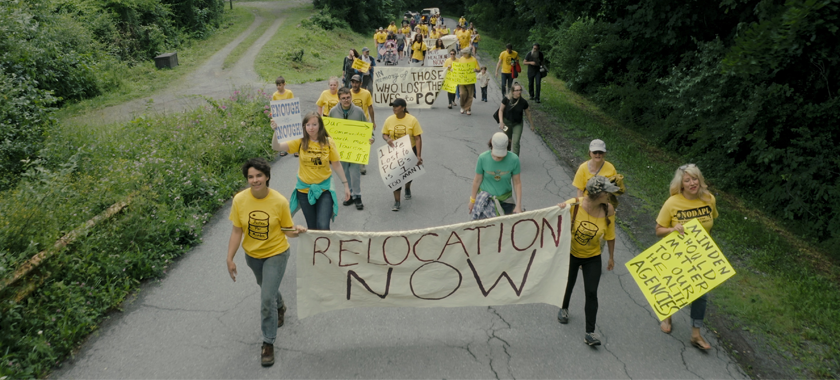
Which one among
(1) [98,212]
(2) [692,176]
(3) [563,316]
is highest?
(2) [692,176]

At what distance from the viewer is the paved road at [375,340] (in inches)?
187

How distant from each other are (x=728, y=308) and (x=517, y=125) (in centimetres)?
506

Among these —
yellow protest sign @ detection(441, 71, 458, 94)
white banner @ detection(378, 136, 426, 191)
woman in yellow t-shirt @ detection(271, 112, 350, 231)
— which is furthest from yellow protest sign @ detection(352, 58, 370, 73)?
woman in yellow t-shirt @ detection(271, 112, 350, 231)

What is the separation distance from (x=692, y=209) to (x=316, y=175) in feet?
13.0

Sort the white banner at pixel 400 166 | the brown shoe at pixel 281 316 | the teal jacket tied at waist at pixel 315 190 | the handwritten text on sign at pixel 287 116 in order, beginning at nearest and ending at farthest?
the brown shoe at pixel 281 316 < the teal jacket tied at waist at pixel 315 190 < the white banner at pixel 400 166 < the handwritten text on sign at pixel 287 116

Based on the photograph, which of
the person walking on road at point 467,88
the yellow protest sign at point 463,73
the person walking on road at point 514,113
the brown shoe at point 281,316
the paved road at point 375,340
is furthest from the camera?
the person walking on road at point 467,88

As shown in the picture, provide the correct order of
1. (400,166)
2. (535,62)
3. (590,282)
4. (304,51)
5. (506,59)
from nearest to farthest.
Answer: (590,282), (400,166), (535,62), (506,59), (304,51)

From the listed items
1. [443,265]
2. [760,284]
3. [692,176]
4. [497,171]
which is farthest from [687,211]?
[443,265]

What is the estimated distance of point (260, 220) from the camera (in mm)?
4664

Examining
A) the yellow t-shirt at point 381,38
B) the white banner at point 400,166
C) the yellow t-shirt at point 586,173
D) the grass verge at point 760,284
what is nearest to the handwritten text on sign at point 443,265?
the yellow t-shirt at point 586,173

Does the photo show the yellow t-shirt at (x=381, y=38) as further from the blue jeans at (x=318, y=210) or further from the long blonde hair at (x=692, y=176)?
the long blonde hair at (x=692, y=176)

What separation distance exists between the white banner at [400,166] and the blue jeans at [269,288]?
11.6ft

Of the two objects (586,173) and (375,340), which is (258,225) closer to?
(375,340)

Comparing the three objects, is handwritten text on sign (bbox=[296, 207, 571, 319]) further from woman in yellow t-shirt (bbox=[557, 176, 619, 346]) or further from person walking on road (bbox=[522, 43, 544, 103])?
person walking on road (bbox=[522, 43, 544, 103])
